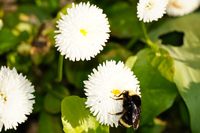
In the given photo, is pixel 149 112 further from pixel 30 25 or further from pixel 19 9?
pixel 19 9

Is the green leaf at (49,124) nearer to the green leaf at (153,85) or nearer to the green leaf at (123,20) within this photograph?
the green leaf at (153,85)

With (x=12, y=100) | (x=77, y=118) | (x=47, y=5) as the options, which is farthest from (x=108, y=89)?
(x=47, y=5)

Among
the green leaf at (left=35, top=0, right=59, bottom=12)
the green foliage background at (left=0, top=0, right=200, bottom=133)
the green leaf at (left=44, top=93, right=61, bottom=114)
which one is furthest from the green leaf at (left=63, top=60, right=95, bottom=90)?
the green leaf at (left=35, top=0, right=59, bottom=12)

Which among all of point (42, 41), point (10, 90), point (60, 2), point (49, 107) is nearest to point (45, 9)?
point (60, 2)

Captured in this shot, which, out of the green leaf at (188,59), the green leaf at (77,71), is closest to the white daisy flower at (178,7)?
the green leaf at (188,59)

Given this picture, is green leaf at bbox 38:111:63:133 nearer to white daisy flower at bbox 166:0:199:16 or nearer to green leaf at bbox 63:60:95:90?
green leaf at bbox 63:60:95:90

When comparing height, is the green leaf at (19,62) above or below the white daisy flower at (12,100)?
above
